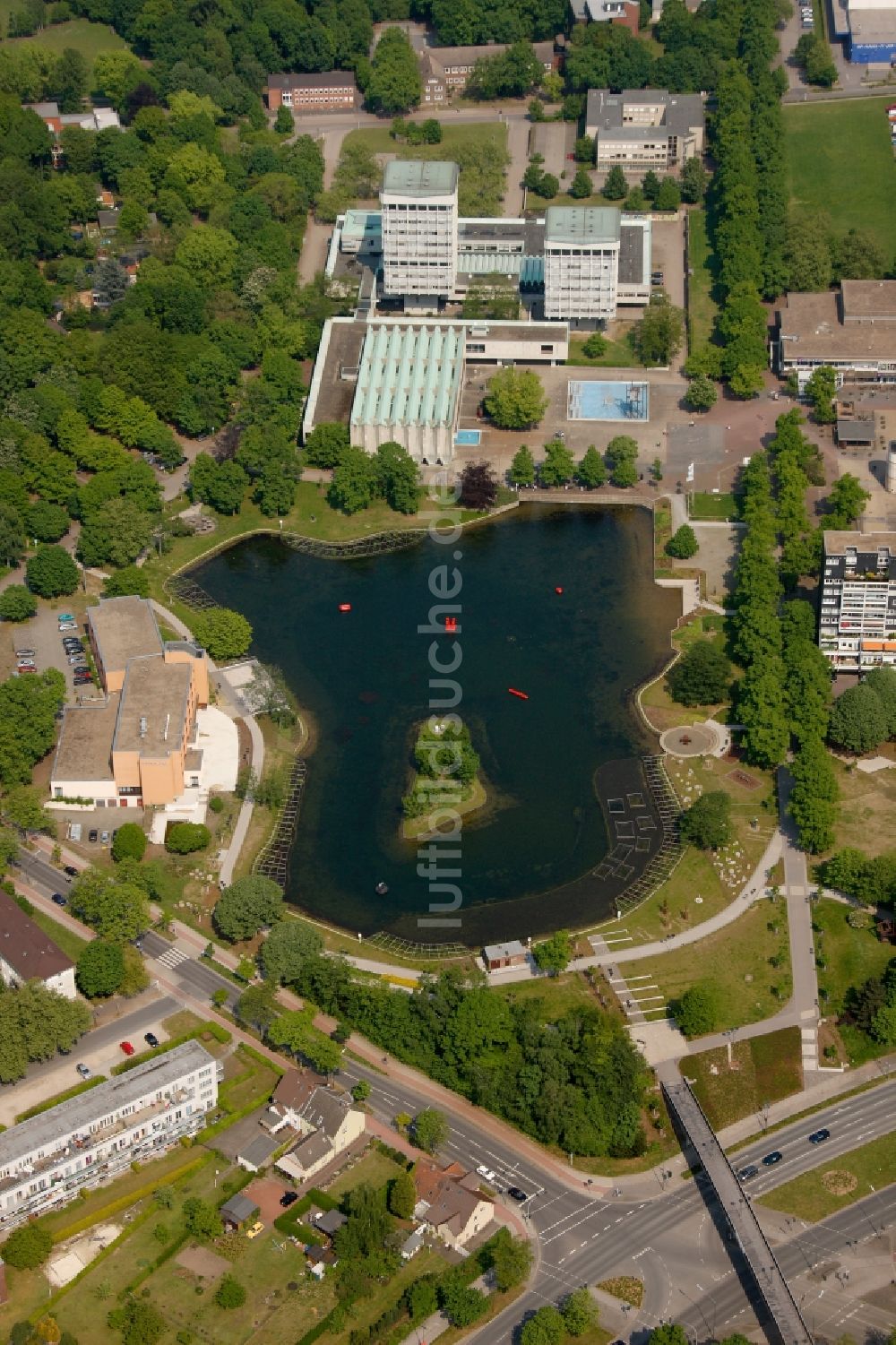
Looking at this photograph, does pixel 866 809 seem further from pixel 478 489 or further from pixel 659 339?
pixel 659 339

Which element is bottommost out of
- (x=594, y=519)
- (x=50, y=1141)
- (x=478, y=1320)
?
(x=478, y=1320)

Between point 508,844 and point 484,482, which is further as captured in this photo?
point 484,482

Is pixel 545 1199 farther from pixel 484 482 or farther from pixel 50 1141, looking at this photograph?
pixel 484 482

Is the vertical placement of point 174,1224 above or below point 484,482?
below

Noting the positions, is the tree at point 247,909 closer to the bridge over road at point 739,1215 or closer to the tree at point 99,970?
the tree at point 99,970

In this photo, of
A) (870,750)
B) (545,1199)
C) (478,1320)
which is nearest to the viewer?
(478,1320)

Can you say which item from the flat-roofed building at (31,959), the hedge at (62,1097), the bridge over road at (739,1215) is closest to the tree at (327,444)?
the flat-roofed building at (31,959)

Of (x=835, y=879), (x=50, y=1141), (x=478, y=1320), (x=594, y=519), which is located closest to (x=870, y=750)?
(x=835, y=879)
